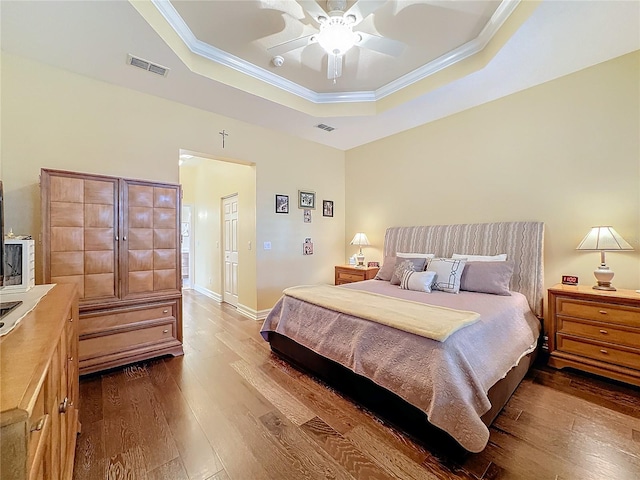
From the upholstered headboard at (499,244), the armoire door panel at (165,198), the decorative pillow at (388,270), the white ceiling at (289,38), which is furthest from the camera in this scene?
the decorative pillow at (388,270)

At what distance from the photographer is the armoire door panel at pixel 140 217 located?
2693 mm

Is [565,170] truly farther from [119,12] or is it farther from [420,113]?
[119,12]

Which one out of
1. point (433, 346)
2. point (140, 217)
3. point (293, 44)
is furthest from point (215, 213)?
point (433, 346)

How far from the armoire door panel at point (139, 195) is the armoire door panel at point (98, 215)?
19 centimetres

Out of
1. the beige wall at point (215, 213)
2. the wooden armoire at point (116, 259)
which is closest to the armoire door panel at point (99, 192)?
the wooden armoire at point (116, 259)

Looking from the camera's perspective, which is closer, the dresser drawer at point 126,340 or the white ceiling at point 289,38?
the white ceiling at point 289,38

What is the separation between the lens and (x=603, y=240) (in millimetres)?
2455

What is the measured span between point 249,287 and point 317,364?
225cm

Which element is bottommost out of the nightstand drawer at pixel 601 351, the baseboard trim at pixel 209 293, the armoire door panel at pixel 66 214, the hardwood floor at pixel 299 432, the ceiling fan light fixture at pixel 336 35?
the hardwood floor at pixel 299 432

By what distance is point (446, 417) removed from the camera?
1.52m

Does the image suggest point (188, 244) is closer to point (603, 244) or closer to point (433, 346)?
point (433, 346)

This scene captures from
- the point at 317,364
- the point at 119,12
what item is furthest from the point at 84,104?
the point at 317,364

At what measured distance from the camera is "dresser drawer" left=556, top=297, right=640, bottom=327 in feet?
7.32

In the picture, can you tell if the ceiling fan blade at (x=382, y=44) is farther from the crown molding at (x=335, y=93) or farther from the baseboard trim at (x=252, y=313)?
the baseboard trim at (x=252, y=313)
